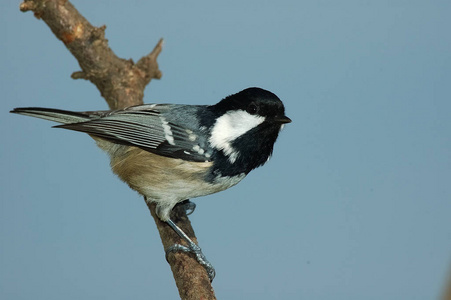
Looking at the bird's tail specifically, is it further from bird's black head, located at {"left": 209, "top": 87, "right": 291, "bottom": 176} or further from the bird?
bird's black head, located at {"left": 209, "top": 87, "right": 291, "bottom": 176}

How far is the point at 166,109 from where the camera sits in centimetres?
271

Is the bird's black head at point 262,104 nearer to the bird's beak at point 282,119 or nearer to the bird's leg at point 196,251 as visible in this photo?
the bird's beak at point 282,119

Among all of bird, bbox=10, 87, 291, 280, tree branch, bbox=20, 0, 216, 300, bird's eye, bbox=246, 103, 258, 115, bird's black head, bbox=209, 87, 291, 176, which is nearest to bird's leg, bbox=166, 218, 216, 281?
bird, bbox=10, 87, 291, 280

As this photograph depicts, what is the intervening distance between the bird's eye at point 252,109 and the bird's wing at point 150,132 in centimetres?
27

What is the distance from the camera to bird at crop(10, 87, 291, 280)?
8.18 feet

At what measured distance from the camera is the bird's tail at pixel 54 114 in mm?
2562

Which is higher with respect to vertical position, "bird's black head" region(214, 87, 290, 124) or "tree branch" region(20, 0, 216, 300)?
"tree branch" region(20, 0, 216, 300)

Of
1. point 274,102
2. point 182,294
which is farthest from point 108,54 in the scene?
point 182,294

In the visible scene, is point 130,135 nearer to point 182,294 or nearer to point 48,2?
point 182,294

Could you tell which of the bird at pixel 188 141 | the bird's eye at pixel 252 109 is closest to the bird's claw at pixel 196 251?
the bird at pixel 188 141

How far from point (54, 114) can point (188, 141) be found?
2.17ft

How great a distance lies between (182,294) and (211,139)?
2.31ft

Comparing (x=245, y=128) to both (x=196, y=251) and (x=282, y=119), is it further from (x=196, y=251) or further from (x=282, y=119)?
(x=196, y=251)

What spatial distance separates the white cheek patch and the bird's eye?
0.6 inches
